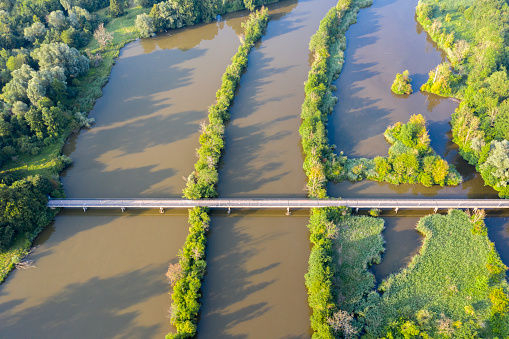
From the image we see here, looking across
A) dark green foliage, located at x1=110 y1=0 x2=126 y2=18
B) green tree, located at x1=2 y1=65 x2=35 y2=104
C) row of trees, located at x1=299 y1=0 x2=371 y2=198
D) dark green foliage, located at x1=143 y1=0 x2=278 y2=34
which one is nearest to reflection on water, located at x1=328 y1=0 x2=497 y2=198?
row of trees, located at x1=299 y1=0 x2=371 y2=198

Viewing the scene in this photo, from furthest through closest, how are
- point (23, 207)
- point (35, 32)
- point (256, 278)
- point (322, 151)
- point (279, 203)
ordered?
point (35, 32)
point (322, 151)
point (279, 203)
point (23, 207)
point (256, 278)

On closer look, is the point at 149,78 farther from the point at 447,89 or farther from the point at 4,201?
the point at 447,89

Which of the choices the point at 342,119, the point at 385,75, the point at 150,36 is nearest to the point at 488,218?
the point at 342,119

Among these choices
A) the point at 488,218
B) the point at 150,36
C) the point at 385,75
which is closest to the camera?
the point at 488,218

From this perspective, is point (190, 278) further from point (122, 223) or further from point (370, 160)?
point (370, 160)

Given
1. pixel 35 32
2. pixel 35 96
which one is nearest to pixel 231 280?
pixel 35 96

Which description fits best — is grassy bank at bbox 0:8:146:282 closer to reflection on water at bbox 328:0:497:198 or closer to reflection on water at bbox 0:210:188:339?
reflection on water at bbox 0:210:188:339
